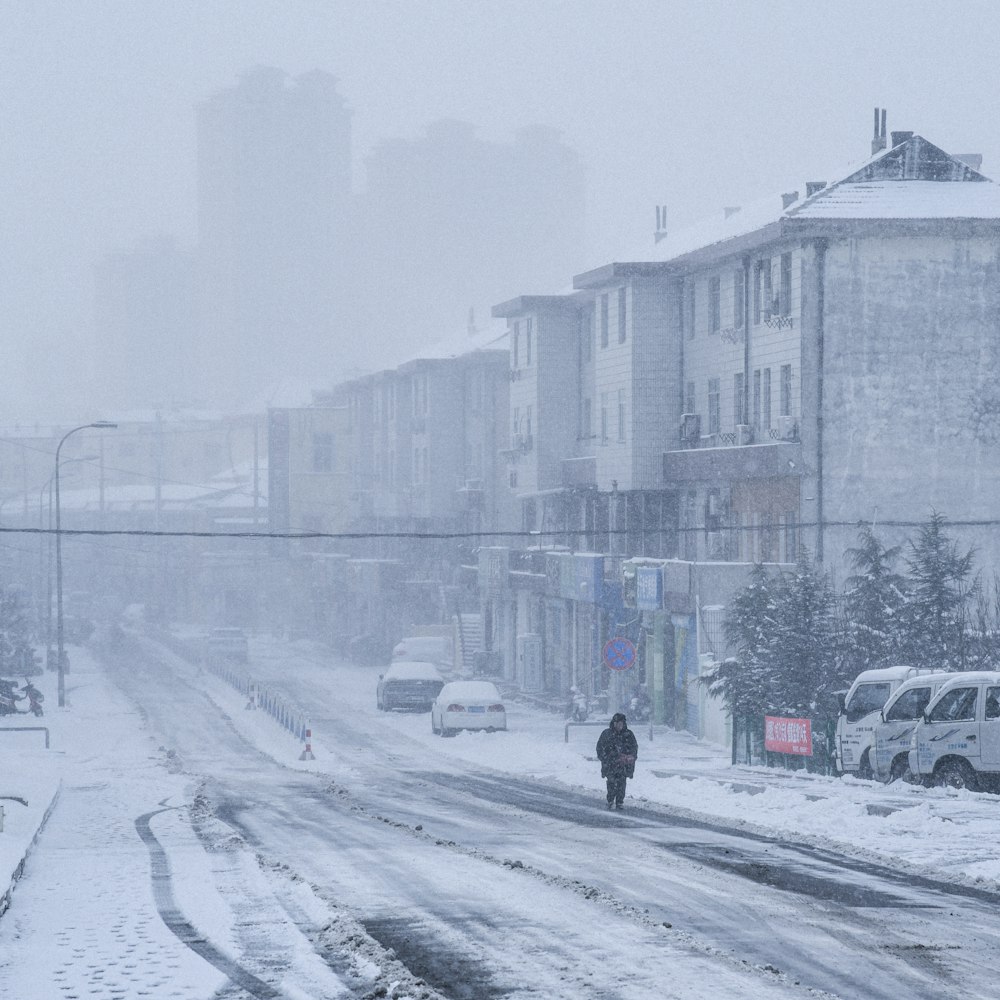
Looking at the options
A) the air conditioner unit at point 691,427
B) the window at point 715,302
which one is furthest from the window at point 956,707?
the air conditioner unit at point 691,427

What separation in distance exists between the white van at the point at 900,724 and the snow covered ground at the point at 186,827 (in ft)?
2.67

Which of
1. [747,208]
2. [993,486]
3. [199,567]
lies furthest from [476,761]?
[199,567]

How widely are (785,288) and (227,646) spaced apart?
4016 centimetres

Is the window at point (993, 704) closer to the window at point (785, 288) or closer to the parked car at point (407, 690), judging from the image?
the window at point (785, 288)

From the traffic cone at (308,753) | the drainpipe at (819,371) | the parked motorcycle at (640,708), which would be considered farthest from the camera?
the parked motorcycle at (640,708)

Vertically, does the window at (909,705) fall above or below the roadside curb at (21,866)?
above

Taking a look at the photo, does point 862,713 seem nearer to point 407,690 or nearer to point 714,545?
point 714,545

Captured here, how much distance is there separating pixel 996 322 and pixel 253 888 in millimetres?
33608

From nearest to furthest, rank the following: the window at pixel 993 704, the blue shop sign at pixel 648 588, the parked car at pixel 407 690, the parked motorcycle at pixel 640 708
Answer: the window at pixel 993 704
the blue shop sign at pixel 648 588
the parked motorcycle at pixel 640 708
the parked car at pixel 407 690

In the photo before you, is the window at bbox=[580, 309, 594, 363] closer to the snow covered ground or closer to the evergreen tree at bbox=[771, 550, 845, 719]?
Result: the snow covered ground

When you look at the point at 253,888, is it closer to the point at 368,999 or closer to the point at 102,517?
the point at 368,999

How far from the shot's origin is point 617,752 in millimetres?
25656

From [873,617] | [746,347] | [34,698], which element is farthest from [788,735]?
[34,698]

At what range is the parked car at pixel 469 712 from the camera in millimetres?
45625
